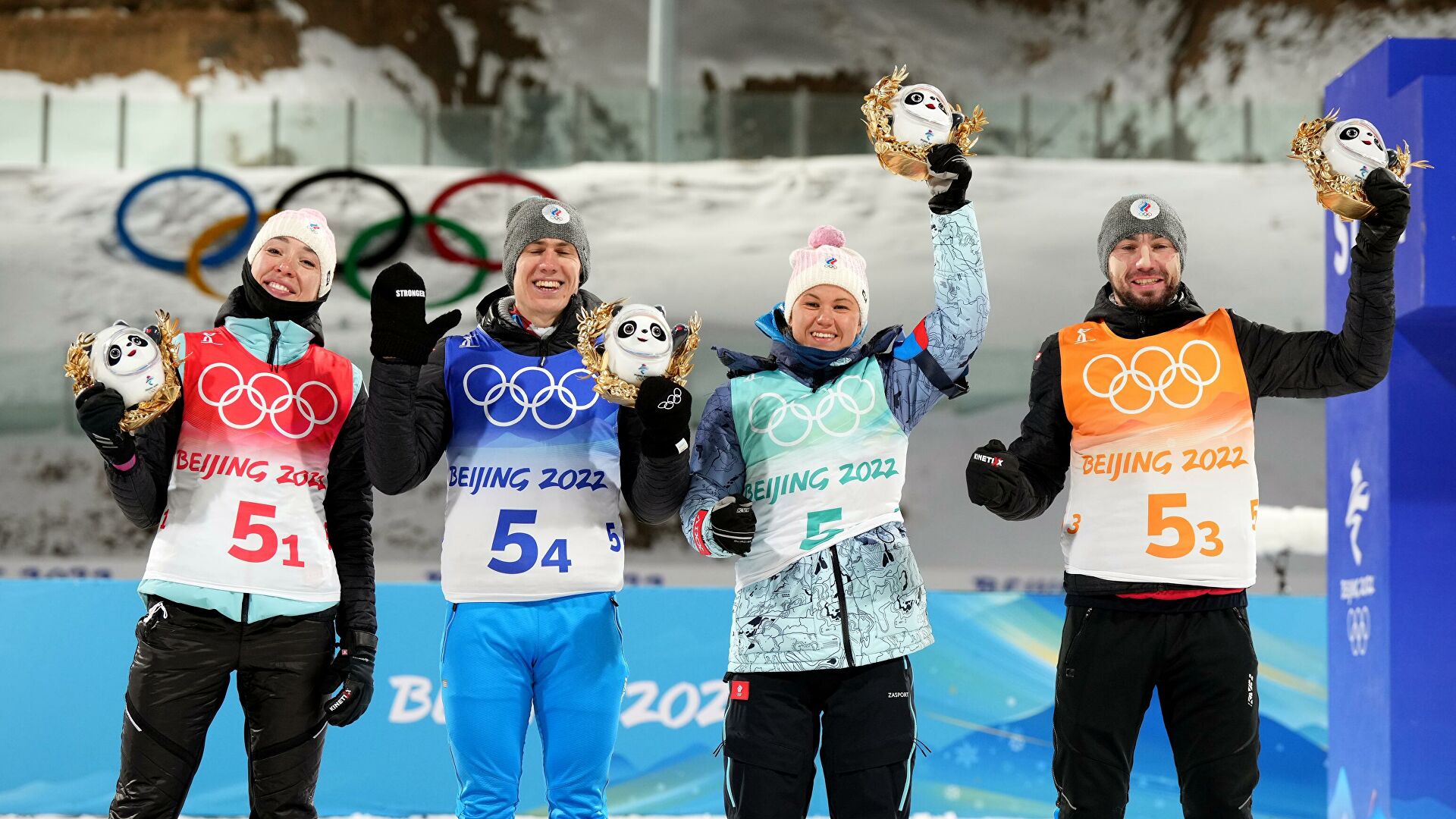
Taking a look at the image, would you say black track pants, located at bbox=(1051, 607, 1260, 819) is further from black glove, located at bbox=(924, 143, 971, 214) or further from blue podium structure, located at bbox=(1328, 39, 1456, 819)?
blue podium structure, located at bbox=(1328, 39, 1456, 819)

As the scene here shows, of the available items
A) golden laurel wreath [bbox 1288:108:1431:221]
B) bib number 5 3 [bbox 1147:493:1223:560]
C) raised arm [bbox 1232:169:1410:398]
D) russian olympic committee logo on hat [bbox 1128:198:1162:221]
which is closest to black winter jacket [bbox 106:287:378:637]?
bib number 5 3 [bbox 1147:493:1223:560]

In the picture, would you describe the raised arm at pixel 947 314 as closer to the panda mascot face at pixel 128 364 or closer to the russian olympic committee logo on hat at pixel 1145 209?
the russian olympic committee logo on hat at pixel 1145 209

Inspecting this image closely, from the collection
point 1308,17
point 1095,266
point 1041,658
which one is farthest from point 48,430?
point 1308,17

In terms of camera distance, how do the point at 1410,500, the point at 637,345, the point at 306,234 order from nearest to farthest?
1. the point at 637,345
2. the point at 306,234
3. the point at 1410,500

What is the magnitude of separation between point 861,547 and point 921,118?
950mm

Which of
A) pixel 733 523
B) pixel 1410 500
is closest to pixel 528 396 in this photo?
pixel 733 523

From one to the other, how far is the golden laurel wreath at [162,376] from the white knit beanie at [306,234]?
12.0 inches

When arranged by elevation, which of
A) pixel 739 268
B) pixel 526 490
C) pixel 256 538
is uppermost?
pixel 739 268

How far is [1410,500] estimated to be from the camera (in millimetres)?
4125

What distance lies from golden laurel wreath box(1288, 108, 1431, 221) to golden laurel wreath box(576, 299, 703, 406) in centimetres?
141

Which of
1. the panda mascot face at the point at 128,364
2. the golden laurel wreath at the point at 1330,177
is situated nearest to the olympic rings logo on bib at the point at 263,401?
the panda mascot face at the point at 128,364

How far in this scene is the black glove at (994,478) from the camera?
3.00 metres

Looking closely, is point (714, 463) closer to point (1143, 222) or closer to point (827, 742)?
point (827, 742)

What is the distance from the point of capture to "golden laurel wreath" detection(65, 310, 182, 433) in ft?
9.44
